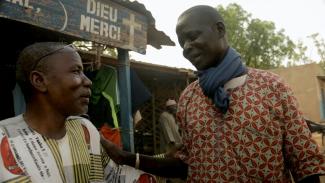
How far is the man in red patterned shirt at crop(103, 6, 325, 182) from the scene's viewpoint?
1771mm

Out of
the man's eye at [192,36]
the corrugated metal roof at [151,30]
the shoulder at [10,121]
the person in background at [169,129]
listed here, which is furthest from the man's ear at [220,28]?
the person in background at [169,129]

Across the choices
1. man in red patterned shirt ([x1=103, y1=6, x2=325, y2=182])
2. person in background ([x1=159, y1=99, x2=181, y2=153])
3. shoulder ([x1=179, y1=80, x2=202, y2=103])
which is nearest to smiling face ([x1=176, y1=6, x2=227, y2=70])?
man in red patterned shirt ([x1=103, y1=6, x2=325, y2=182])

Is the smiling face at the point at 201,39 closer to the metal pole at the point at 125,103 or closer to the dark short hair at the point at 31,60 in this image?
the dark short hair at the point at 31,60

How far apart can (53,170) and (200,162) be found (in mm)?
789

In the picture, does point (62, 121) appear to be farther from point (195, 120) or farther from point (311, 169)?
point (311, 169)

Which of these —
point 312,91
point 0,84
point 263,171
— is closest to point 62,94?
point 263,171

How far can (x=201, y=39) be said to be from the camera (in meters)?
1.96

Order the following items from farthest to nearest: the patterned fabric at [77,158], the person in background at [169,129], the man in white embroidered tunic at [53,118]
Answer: the person in background at [169,129]
the man in white embroidered tunic at [53,118]
the patterned fabric at [77,158]

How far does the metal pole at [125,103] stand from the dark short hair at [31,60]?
94.8 inches

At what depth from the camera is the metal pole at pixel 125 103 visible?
4.13 m

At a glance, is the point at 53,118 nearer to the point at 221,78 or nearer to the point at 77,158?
the point at 77,158

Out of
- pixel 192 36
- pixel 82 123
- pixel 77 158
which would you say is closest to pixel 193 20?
pixel 192 36

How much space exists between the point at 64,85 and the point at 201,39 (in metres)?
0.79

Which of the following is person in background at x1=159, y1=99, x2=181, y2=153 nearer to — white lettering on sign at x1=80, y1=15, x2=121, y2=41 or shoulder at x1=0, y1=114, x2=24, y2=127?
white lettering on sign at x1=80, y1=15, x2=121, y2=41
